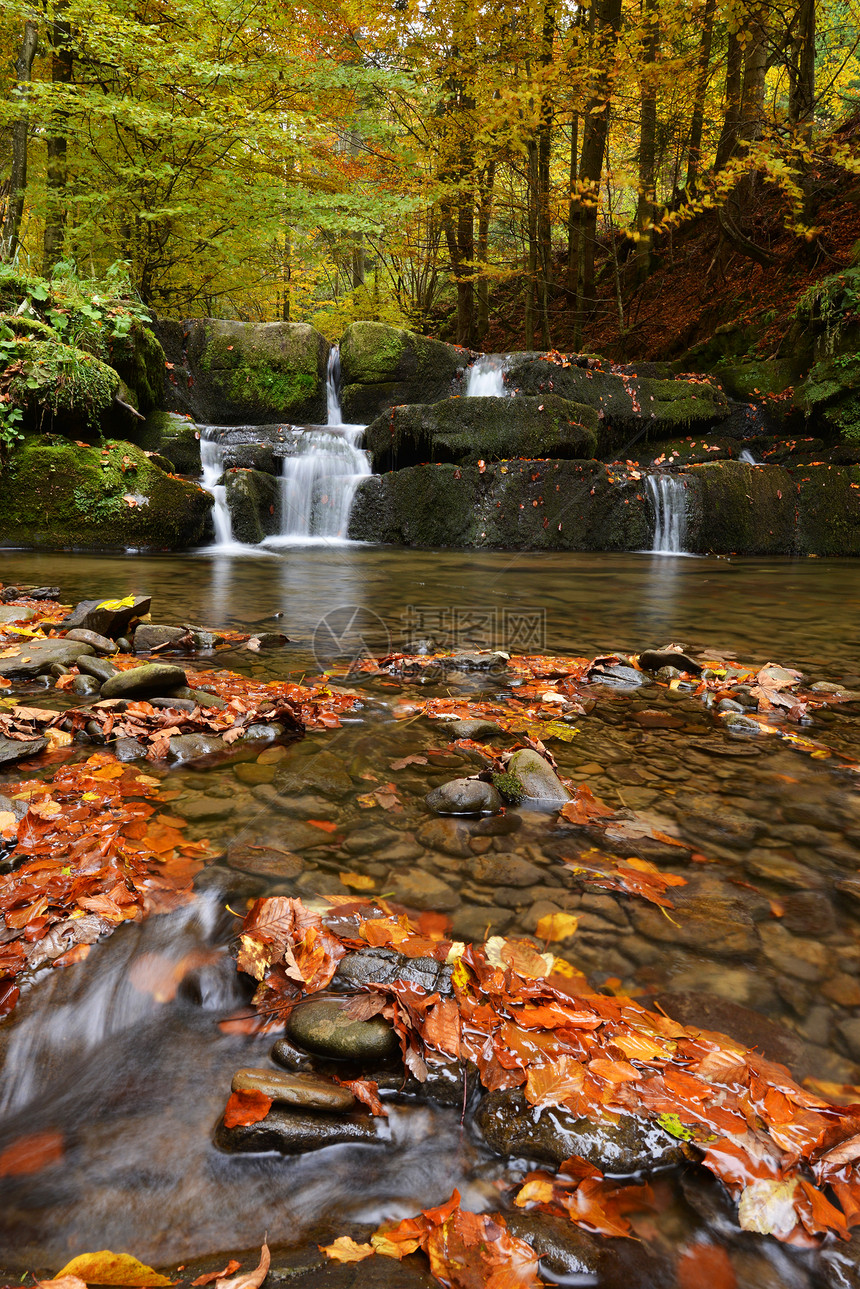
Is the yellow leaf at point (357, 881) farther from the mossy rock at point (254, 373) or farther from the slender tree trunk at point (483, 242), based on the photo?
the slender tree trunk at point (483, 242)

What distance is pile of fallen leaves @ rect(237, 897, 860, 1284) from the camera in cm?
106

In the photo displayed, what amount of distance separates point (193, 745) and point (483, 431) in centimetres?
967

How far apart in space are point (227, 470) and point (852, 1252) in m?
11.6

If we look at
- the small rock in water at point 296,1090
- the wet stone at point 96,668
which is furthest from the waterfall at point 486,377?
the small rock in water at point 296,1090

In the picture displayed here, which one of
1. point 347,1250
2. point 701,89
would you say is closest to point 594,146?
point 701,89

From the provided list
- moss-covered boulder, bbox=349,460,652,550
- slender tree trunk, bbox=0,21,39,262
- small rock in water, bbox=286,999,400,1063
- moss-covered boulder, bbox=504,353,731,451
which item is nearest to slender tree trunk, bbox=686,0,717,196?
moss-covered boulder, bbox=504,353,731,451

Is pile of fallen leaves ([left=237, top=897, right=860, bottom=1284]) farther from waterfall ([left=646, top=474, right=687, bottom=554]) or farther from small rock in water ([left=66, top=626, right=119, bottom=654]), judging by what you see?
waterfall ([left=646, top=474, right=687, bottom=554])

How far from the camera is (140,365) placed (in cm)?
1040

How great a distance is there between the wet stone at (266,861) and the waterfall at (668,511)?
33.9 ft

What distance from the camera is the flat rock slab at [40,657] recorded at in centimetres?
323

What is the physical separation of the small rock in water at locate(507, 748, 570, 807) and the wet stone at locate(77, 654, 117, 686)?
2.02 meters

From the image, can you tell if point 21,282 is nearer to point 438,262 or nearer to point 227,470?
point 227,470

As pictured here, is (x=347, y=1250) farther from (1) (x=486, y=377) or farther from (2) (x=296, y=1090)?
(1) (x=486, y=377)

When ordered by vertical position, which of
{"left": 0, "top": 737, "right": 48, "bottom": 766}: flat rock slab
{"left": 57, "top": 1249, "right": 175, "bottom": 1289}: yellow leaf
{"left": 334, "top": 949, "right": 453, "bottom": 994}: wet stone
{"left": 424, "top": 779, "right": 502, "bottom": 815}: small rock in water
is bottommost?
{"left": 57, "top": 1249, "right": 175, "bottom": 1289}: yellow leaf
